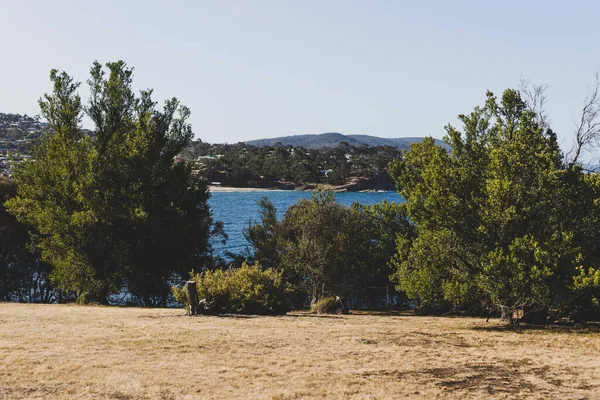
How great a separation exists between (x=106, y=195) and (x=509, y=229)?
23962 mm

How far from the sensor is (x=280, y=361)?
49.1 feet

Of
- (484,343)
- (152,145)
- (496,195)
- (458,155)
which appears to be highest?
(152,145)

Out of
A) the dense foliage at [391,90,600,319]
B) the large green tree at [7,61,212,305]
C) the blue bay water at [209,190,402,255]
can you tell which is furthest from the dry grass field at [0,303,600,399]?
the blue bay water at [209,190,402,255]

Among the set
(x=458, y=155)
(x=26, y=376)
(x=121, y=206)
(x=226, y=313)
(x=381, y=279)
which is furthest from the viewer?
(x=381, y=279)

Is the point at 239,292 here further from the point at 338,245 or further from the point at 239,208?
the point at 239,208

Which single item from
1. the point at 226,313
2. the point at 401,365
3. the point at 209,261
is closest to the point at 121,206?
the point at 209,261

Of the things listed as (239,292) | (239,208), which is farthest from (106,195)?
(239,208)

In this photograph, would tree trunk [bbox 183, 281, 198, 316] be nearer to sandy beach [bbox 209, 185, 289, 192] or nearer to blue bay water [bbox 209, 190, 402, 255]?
blue bay water [bbox 209, 190, 402, 255]

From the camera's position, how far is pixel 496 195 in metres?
23.1

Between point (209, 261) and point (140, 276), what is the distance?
23.1ft

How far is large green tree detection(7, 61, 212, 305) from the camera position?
35.8 metres

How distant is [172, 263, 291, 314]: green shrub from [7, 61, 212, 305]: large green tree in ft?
33.0

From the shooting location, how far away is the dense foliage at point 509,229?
22109 mm

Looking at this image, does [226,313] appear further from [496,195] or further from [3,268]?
[3,268]
